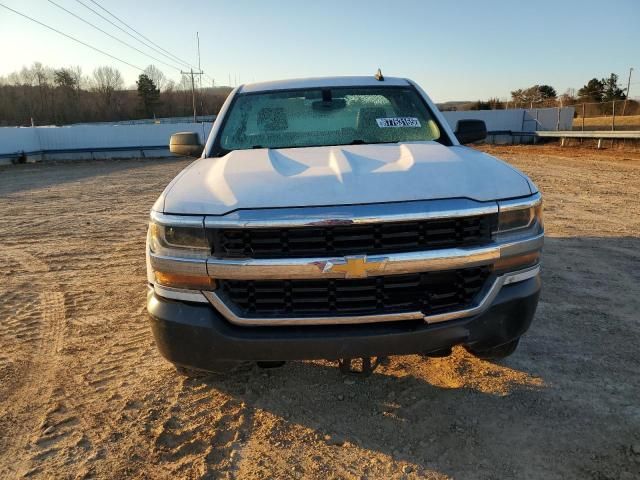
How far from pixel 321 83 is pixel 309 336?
2.46 m

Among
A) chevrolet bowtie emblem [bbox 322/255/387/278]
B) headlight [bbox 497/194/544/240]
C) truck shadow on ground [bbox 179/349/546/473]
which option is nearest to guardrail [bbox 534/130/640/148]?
truck shadow on ground [bbox 179/349/546/473]

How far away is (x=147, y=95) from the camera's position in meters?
75.4

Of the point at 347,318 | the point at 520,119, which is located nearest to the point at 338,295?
the point at 347,318

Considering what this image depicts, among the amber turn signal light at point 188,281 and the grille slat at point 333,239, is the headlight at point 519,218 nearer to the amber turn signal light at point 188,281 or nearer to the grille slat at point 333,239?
the grille slat at point 333,239

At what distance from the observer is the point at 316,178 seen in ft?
7.62

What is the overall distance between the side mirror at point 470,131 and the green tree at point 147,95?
78043 mm

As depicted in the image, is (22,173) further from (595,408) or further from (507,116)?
(507,116)

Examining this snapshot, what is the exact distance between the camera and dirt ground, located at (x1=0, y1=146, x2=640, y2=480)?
2.26 metres

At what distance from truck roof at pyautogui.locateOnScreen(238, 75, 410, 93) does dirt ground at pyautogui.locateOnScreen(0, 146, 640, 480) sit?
216 centimetres

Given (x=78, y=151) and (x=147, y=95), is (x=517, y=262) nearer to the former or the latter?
(x=78, y=151)

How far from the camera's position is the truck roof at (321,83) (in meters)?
3.90

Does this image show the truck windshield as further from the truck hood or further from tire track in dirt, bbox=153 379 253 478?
tire track in dirt, bbox=153 379 253 478

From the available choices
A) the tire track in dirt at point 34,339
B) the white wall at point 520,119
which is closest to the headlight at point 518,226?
the tire track in dirt at point 34,339

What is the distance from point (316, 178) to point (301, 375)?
4.39ft
